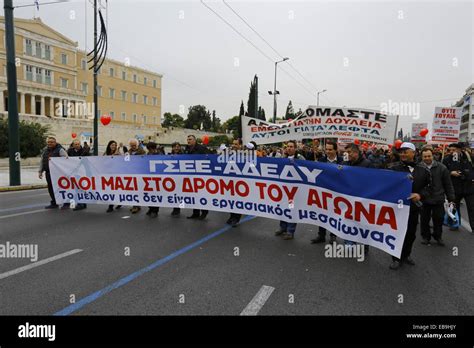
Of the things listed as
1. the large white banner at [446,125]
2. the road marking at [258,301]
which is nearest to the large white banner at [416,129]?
the large white banner at [446,125]

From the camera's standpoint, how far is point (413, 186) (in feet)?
17.1

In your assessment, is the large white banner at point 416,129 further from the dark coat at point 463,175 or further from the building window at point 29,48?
the building window at point 29,48

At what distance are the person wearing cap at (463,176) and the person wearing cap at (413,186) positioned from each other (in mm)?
2953

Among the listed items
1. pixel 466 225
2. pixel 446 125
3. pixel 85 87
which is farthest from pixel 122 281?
pixel 85 87

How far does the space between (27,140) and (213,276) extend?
93.1 feet

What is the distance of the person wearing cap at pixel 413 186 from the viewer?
4855 mm

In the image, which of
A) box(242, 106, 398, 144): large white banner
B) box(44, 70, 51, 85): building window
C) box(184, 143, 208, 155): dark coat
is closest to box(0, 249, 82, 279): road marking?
box(184, 143, 208, 155): dark coat

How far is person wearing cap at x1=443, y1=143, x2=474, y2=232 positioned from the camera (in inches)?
288

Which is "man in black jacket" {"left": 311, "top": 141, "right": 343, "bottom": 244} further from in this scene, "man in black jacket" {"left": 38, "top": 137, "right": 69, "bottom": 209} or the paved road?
"man in black jacket" {"left": 38, "top": 137, "right": 69, "bottom": 209}

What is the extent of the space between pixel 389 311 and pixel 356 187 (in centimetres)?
216

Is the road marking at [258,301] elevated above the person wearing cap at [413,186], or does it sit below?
below

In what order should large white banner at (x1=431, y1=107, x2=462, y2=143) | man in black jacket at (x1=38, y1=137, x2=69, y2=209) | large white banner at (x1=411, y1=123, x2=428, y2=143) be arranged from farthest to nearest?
large white banner at (x1=411, y1=123, x2=428, y2=143), large white banner at (x1=431, y1=107, x2=462, y2=143), man in black jacket at (x1=38, y1=137, x2=69, y2=209)

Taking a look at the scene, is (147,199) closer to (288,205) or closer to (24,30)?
(288,205)

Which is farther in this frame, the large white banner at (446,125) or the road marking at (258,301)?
the large white banner at (446,125)
